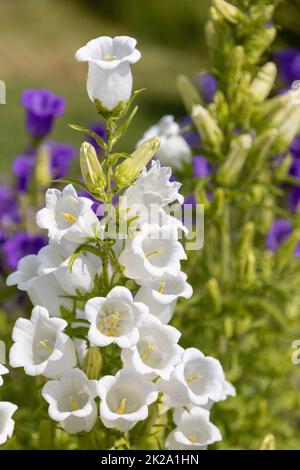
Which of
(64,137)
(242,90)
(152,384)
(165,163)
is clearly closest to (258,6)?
(242,90)

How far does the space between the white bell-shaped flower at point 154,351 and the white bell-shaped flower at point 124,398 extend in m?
0.03

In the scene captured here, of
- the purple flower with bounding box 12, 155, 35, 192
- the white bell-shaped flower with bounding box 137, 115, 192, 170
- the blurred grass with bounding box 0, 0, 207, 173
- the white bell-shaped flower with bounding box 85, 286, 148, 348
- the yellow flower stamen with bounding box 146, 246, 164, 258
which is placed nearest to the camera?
the white bell-shaped flower with bounding box 85, 286, 148, 348

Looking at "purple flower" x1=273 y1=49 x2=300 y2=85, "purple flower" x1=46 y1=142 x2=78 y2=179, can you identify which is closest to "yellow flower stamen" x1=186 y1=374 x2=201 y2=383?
"purple flower" x1=46 y1=142 x2=78 y2=179

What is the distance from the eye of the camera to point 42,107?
2658 millimetres

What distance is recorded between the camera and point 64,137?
7.63m

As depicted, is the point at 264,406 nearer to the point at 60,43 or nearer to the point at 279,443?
the point at 279,443

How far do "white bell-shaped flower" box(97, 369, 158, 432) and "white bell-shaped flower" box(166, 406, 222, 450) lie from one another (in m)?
0.15

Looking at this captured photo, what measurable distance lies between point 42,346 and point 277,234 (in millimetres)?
1312

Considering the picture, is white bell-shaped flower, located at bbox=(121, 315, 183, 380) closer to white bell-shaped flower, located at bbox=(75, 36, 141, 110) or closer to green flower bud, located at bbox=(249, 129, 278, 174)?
white bell-shaped flower, located at bbox=(75, 36, 141, 110)

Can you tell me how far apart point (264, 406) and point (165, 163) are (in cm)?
79

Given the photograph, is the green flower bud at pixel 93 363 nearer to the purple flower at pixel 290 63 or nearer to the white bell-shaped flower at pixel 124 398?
the white bell-shaped flower at pixel 124 398

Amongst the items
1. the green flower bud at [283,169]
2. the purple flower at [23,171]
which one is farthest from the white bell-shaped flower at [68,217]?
the purple flower at [23,171]

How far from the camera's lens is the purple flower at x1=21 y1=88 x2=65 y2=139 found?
8.58 feet

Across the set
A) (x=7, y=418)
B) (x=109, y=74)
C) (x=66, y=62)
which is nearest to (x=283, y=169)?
(x=109, y=74)
